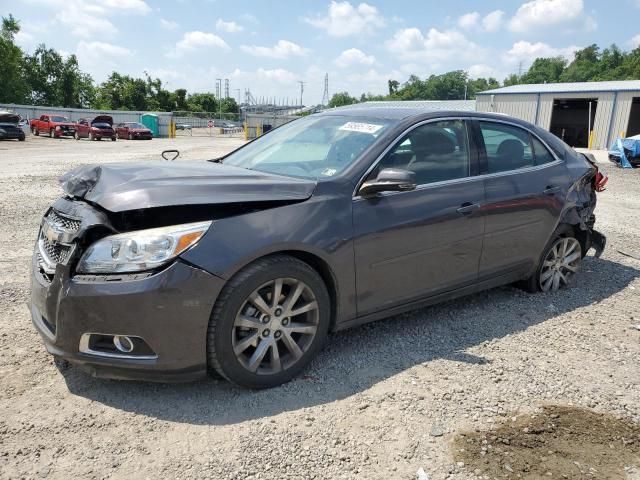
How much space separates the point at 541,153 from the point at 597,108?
108 feet

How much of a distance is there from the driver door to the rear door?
159 mm

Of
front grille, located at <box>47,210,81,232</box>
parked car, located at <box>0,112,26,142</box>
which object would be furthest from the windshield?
parked car, located at <box>0,112,26,142</box>

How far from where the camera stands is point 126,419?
2.77 metres

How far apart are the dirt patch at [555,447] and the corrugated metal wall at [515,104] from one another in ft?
116

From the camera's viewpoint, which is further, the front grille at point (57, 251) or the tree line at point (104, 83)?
the tree line at point (104, 83)

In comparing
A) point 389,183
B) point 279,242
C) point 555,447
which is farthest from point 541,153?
point 279,242

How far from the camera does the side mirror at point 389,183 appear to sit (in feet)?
10.6

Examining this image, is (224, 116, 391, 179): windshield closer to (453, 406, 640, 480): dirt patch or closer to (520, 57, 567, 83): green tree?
(453, 406, 640, 480): dirt patch

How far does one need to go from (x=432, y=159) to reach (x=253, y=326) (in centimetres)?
190

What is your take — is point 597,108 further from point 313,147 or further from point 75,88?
point 75,88

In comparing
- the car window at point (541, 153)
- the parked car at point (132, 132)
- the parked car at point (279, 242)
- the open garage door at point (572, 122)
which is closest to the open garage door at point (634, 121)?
the open garage door at point (572, 122)

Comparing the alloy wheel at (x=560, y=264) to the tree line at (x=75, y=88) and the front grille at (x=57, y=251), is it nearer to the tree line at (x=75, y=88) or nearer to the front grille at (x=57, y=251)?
the front grille at (x=57, y=251)

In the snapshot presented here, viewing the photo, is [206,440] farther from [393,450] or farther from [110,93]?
[110,93]

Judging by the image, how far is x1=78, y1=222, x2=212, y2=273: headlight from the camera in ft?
8.79
